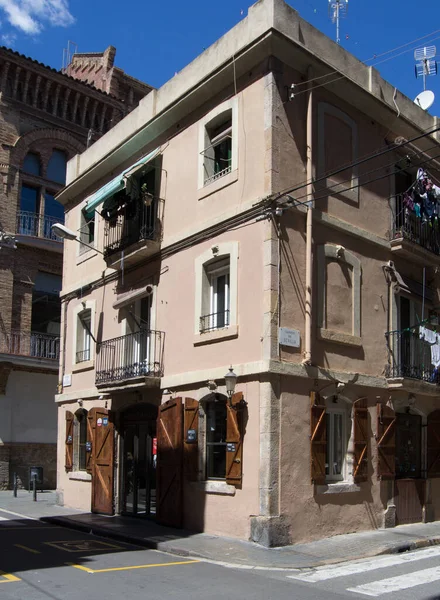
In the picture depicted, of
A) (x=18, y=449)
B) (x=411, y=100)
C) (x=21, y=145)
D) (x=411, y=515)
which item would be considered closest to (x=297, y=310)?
(x=411, y=515)

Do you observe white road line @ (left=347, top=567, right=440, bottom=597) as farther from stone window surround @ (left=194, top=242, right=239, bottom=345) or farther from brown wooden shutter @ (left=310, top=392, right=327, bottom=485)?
stone window surround @ (left=194, top=242, right=239, bottom=345)

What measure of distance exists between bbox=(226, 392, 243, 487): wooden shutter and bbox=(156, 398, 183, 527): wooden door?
1.64 metres

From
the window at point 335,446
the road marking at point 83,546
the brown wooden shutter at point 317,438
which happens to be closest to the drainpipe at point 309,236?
the brown wooden shutter at point 317,438

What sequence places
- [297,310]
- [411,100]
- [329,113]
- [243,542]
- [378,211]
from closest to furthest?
[243,542], [297,310], [329,113], [378,211], [411,100]

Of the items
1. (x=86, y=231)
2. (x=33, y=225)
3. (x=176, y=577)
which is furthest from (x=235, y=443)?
(x=33, y=225)

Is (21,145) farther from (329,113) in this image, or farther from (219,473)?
(219,473)

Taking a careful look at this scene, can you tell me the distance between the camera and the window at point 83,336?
19.6 m

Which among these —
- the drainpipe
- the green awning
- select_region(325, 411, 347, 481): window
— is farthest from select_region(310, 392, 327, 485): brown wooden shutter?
the green awning

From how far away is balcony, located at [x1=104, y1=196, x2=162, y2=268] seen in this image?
16.1 m

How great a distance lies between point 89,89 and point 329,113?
49.4 ft

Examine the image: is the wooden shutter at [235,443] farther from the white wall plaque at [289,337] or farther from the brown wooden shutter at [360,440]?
the brown wooden shutter at [360,440]

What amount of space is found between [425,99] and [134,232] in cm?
832

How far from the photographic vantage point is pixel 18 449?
2389 cm

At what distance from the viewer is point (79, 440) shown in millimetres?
19406
